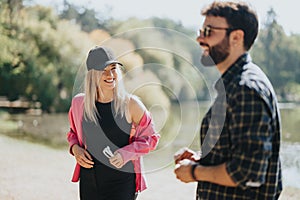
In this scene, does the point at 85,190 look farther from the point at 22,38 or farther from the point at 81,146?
the point at 22,38

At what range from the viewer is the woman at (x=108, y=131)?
1.90m

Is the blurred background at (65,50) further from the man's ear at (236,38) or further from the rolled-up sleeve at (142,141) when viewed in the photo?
the man's ear at (236,38)

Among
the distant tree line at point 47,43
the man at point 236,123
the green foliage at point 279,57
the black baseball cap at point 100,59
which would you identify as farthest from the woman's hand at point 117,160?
the distant tree line at point 47,43

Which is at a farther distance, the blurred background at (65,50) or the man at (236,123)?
the blurred background at (65,50)

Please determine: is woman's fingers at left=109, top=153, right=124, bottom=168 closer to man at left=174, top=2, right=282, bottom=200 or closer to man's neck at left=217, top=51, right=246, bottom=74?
man at left=174, top=2, right=282, bottom=200

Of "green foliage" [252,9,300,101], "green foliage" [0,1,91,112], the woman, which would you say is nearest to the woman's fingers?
the woman

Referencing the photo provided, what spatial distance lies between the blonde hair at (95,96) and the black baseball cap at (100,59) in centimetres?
2

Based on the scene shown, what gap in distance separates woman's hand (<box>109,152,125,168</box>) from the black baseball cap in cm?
33

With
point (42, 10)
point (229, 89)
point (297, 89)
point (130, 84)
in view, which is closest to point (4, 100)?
point (42, 10)

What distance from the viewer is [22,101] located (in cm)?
844

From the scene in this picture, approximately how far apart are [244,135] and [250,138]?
0.02 m

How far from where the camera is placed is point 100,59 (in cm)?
190

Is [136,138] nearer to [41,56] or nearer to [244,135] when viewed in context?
[244,135]

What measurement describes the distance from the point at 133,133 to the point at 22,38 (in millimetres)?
6799
